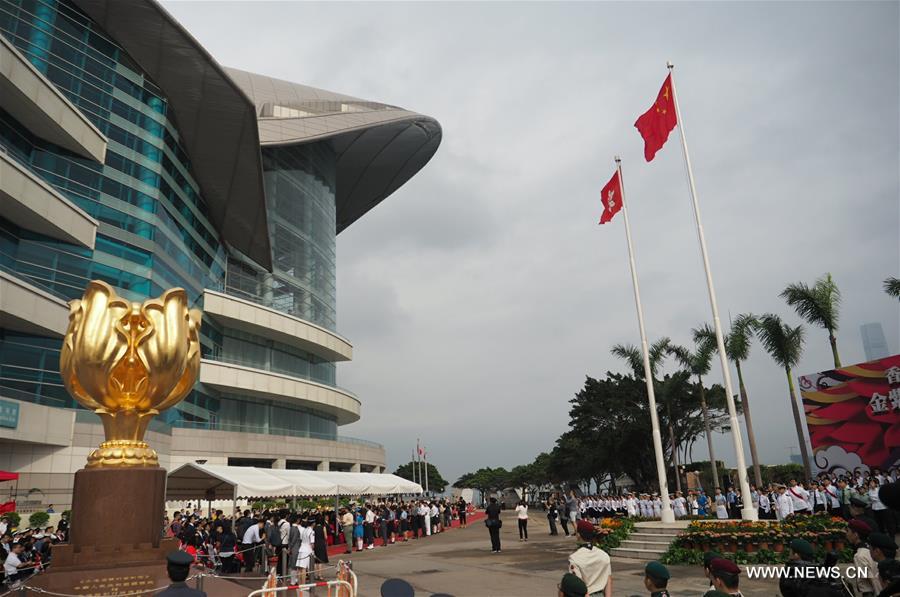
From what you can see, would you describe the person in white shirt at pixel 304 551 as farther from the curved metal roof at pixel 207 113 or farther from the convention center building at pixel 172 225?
the curved metal roof at pixel 207 113

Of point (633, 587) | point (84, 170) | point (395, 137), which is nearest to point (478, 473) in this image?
point (395, 137)

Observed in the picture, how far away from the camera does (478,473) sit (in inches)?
4601

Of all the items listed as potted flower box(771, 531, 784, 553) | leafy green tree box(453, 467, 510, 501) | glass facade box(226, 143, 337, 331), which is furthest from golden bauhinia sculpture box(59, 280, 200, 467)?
leafy green tree box(453, 467, 510, 501)

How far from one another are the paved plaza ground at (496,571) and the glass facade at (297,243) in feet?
92.9

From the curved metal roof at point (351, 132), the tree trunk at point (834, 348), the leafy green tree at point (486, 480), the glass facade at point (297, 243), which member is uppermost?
the curved metal roof at point (351, 132)

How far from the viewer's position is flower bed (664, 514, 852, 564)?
12.0 meters

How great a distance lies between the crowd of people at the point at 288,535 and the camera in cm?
1359

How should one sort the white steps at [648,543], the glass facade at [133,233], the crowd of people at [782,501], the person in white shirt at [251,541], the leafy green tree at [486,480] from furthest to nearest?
the leafy green tree at [486,480] → the glass facade at [133,233] → the crowd of people at [782,501] → the person in white shirt at [251,541] → the white steps at [648,543]

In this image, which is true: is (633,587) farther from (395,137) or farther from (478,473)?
(478,473)

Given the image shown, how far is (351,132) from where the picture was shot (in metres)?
52.3

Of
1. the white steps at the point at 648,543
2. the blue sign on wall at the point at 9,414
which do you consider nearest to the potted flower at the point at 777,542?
the white steps at the point at 648,543

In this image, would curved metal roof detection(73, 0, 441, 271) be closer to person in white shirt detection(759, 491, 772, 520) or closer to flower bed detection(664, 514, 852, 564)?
flower bed detection(664, 514, 852, 564)

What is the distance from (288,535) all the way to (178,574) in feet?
36.3

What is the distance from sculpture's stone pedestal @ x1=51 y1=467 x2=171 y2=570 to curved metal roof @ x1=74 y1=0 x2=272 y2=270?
28.6m
